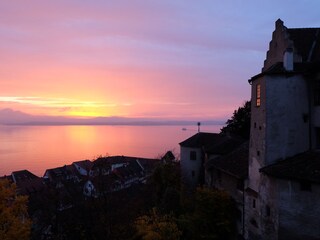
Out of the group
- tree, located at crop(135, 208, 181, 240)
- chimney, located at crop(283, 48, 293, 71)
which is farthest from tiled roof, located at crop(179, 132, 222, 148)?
chimney, located at crop(283, 48, 293, 71)

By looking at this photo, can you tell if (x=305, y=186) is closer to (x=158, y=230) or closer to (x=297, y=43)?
(x=297, y=43)

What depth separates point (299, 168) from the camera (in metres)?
18.9

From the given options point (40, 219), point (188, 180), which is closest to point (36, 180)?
point (40, 219)

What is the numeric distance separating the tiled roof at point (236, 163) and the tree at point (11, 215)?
14.7 m

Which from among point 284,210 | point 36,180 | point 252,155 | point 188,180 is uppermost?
point 252,155

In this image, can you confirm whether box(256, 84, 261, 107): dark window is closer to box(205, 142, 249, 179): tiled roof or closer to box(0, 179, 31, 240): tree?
box(205, 142, 249, 179): tiled roof

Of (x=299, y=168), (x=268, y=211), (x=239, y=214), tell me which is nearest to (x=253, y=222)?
(x=239, y=214)

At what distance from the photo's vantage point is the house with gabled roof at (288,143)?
18.5 meters

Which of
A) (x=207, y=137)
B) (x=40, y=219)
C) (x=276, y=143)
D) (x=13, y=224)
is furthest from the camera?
(x=207, y=137)

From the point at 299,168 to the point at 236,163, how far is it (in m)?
9.24

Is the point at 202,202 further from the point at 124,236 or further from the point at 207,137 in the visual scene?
the point at 207,137

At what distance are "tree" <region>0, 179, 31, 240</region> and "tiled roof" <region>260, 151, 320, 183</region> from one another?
15045 millimetres

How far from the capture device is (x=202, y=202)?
26.0 meters

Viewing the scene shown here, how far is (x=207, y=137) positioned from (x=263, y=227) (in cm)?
2772
